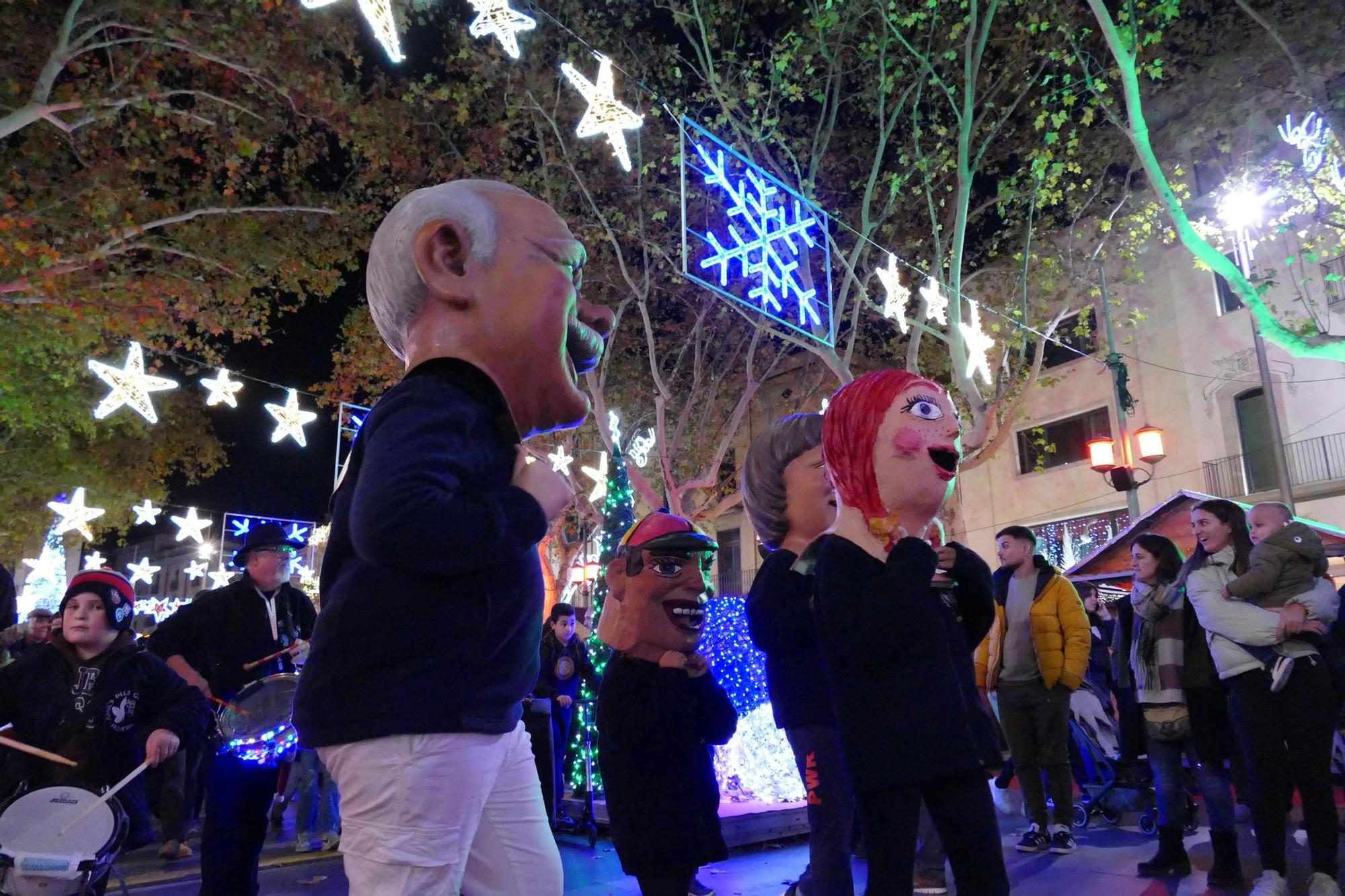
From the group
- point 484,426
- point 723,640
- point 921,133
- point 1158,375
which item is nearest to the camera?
point 484,426

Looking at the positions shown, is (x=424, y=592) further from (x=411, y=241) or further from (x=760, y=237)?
(x=760, y=237)

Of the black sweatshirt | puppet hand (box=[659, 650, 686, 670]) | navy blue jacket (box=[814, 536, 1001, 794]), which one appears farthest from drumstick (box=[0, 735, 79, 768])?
navy blue jacket (box=[814, 536, 1001, 794])

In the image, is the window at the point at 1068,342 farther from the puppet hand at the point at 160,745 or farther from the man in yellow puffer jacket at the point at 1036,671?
the puppet hand at the point at 160,745

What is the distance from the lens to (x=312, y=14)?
10.6 metres

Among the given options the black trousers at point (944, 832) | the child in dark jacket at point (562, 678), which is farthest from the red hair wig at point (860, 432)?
the child in dark jacket at point (562, 678)

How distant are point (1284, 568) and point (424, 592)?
4012mm

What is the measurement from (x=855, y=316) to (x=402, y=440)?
12.0m

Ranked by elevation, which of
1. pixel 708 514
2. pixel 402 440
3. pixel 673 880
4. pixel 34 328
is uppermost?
pixel 34 328

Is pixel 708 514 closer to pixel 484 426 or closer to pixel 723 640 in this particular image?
pixel 723 640

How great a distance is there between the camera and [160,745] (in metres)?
3.76

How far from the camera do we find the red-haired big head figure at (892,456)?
2639 mm

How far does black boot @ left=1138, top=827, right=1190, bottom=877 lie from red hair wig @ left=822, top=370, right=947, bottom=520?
10.8 feet

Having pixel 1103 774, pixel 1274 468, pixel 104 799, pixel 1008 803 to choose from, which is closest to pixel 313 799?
pixel 104 799

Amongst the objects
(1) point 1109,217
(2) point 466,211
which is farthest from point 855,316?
(2) point 466,211
